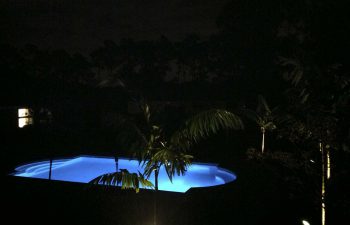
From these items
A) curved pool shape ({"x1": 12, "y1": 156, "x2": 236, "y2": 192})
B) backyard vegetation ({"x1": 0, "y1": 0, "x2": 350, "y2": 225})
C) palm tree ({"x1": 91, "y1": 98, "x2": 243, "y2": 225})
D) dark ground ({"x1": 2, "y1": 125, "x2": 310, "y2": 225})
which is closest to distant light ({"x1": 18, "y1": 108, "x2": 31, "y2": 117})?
backyard vegetation ({"x1": 0, "y1": 0, "x2": 350, "y2": 225})

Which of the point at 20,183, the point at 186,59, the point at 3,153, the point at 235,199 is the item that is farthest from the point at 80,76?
the point at 235,199

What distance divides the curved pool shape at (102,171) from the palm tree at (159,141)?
16.4 feet

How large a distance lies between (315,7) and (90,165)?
35.8 feet

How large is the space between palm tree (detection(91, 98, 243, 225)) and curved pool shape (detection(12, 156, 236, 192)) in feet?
16.4

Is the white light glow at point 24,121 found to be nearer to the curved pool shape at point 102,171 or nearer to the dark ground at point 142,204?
the curved pool shape at point 102,171

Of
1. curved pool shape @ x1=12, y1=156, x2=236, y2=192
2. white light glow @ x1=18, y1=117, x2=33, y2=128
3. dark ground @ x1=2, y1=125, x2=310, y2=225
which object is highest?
white light glow @ x1=18, y1=117, x2=33, y2=128

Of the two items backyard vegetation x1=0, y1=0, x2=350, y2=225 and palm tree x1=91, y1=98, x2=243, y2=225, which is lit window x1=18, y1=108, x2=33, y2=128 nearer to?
backyard vegetation x1=0, y1=0, x2=350, y2=225

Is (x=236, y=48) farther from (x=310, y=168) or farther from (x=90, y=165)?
(x=310, y=168)

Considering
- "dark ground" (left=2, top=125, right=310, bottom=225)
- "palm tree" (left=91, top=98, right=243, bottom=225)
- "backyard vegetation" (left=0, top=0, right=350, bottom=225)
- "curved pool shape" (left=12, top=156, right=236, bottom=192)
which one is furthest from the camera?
"curved pool shape" (left=12, top=156, right=236, bottom=192)

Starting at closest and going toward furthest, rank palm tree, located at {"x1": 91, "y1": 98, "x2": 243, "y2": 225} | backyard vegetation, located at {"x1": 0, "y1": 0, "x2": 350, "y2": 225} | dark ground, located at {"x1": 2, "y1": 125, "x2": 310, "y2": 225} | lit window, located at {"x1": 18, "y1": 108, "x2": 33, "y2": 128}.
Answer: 1. backyard vegetation, located at {"x1": 0, "y1": 0, "x2": 350, "y2": 225}
2. palm tree, located at {"x1": 91, "y1": 98, "x2": 243, "y2": 225}
3. dark ground, located at {"x1": 2, "y1": 125, "x2": 310, "y2": 225}
4. lit window, located at {"x1": 18, "y1": 108, "x2": 33, "y2": 128}

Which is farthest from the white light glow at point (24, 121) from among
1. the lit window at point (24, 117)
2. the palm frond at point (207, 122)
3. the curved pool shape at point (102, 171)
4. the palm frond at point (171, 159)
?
the palm frond at point (207, 122)

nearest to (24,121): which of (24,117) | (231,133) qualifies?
(24,117)

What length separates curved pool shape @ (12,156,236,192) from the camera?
991 cm

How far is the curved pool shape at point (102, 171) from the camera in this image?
991 centimetres
